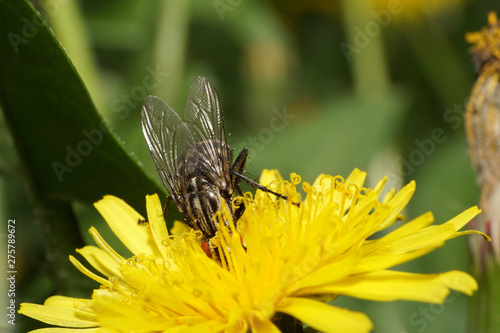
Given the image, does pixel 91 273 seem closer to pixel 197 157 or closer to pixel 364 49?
pixel 197 157

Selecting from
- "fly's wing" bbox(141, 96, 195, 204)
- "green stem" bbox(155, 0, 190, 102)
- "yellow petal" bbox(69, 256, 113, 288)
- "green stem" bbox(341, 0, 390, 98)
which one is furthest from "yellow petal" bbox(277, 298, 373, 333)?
"green stem" bbox(341, 0, 390, 98)

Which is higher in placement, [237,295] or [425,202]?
[425,202]

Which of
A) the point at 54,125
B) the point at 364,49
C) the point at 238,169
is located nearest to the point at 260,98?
the point at 364,49

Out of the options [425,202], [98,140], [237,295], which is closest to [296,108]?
[425,202]

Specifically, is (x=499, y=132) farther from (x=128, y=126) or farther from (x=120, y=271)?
(x=128, y=126)

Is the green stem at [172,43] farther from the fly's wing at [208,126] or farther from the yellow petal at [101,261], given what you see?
the yellow petal at [101,261]

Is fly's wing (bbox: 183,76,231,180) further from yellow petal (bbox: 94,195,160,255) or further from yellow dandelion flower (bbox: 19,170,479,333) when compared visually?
yellow petal (bbox: 94,195,160,255)
